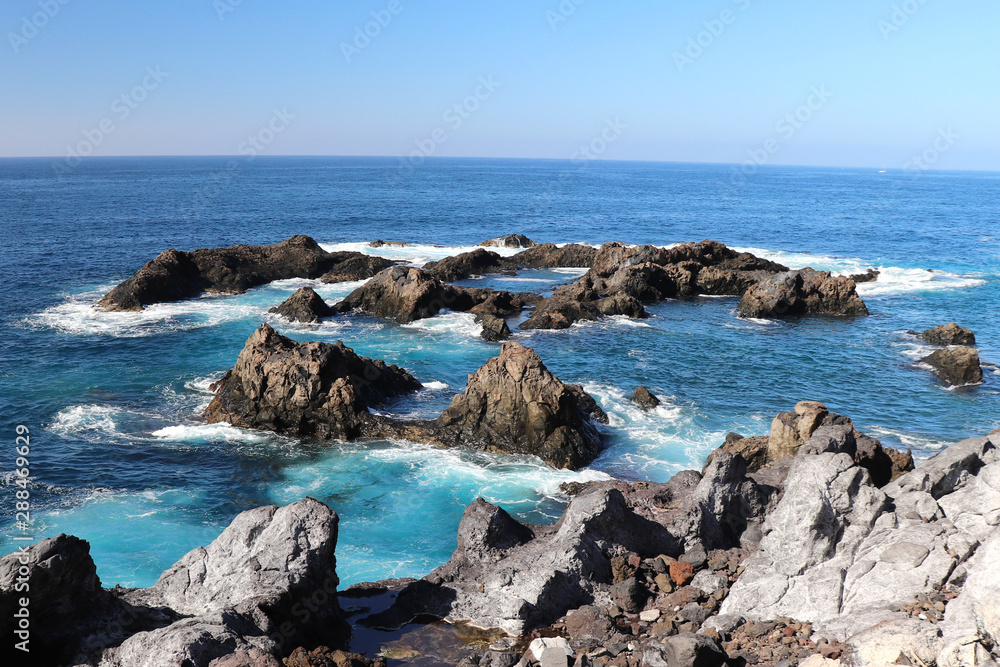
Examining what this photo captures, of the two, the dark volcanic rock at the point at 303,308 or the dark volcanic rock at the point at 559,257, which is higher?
the dark volcanic rock at the point at 559,257

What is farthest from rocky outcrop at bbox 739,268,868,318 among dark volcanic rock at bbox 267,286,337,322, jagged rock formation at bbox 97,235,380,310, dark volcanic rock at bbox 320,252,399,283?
jagged rock formation at bbox 97,235,380,310

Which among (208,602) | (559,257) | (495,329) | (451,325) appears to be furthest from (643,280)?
(208,602)

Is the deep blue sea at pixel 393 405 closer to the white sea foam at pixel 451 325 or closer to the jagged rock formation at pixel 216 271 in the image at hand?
the white sea foam at pixel 451 325

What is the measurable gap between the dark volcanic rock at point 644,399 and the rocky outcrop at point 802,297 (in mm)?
21326

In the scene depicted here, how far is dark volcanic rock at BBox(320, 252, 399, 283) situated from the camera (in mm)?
60787

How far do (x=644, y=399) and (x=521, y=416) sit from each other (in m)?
7.58

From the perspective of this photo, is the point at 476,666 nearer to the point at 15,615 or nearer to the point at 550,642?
the point at 550,642

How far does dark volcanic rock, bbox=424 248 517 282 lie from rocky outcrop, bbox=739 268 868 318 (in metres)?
22.9

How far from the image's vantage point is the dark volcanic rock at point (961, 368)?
122 feet

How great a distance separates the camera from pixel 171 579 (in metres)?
15.6

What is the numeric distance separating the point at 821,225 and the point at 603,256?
61.4 metres

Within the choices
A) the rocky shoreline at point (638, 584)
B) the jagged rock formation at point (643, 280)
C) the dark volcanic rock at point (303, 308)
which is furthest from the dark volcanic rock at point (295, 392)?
the jagged rock formation at point (643, 280)

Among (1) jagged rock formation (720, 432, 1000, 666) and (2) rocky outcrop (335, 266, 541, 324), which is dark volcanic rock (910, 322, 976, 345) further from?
(1) jagged rock formation (720, 432, 1000, 666)

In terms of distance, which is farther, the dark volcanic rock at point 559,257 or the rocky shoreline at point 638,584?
the dark volcanic rock at point 559,257
